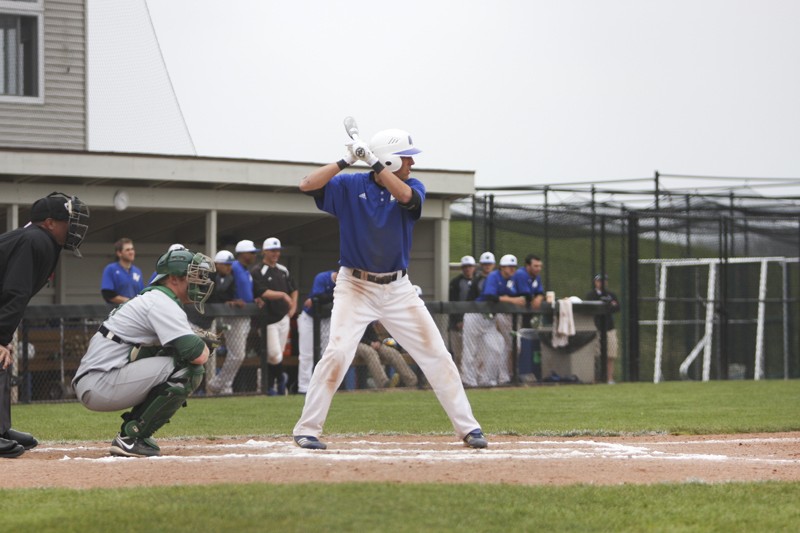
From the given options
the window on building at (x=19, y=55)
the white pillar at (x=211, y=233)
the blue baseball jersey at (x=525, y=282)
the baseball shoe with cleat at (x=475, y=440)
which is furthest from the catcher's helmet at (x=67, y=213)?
the window on building at (x=19, y=55)

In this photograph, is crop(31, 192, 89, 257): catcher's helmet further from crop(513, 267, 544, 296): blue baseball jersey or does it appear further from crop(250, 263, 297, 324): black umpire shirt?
crop(513, 267, 544, 296): blue baseball jersey

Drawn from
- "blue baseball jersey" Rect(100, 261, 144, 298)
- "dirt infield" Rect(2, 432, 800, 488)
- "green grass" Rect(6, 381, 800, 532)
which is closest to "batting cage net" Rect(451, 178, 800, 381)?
"blue baseball jersey" Rect(100, 261, 144, 298)

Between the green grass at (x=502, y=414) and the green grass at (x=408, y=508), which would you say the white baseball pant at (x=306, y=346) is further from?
the green grass at (x=408, y=508)

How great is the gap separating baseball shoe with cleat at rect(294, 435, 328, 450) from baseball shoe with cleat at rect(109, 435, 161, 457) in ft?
3.03

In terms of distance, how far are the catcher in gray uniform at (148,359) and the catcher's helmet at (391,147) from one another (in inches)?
54.5

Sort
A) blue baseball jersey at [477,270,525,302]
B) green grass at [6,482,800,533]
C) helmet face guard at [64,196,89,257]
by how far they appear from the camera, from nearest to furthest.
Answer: green grass at [6,482,800,533], helmet face guard at [64,196,89,257], blue baseball jersey at [477,270,525,302]

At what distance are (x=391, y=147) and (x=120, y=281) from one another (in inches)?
304

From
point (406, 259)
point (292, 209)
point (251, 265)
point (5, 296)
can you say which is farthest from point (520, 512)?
point (292, 209)

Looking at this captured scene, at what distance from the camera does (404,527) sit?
16.8 feet

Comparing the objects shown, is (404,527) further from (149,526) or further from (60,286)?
(60,286)

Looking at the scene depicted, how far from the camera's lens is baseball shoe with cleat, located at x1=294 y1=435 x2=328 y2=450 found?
801 cm

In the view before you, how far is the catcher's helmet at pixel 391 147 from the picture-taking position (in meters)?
8.27

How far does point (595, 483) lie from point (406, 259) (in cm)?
244

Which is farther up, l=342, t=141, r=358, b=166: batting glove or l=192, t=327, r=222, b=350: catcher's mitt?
l=342, t=141, r=358, b=166: batting glove
